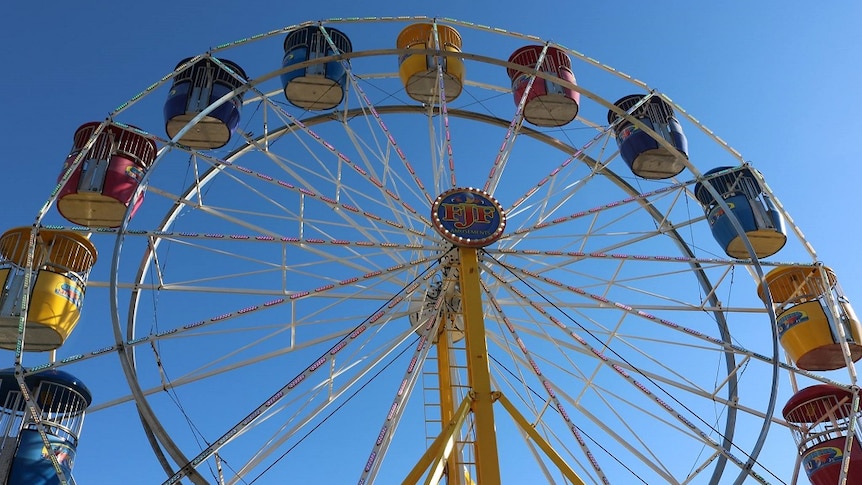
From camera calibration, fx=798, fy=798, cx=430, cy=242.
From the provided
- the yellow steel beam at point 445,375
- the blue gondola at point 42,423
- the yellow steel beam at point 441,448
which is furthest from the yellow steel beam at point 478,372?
the blue gondola at point 42,423

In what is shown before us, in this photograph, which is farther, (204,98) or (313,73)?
(313,73)

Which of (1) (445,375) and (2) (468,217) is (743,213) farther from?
(1) (445,375)

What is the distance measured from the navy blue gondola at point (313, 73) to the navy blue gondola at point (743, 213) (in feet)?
20.2

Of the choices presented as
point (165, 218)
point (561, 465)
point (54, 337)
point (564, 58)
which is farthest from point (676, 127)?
point (54, 337)

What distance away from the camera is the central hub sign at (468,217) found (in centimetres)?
1014

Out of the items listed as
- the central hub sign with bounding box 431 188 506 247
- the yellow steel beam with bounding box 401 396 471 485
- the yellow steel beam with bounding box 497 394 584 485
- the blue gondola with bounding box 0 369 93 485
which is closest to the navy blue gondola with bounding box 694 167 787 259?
the central hub sign with bounding box 431 188 506 247

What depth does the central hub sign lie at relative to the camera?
1014 cm

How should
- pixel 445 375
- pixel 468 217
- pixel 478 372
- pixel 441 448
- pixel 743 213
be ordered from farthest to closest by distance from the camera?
pixel 743 213, pixel 445 375, pixel 468 217, pixel 478 372, pixel 441 448

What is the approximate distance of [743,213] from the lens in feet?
42.5

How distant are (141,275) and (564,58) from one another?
7939 millimetres

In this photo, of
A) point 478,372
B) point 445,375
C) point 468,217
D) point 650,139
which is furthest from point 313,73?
point 478,372

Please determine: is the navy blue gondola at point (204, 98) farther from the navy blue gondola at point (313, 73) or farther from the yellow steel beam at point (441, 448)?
the yellow steel beam at point (441, 448)

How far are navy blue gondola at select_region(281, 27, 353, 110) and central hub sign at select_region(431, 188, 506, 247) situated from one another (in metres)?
3.58

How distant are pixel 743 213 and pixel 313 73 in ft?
23.9
